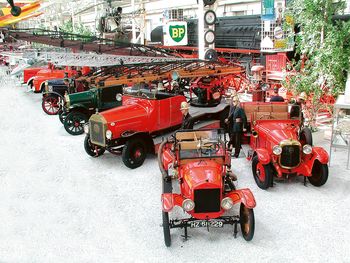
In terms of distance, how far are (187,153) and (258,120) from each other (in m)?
2.54

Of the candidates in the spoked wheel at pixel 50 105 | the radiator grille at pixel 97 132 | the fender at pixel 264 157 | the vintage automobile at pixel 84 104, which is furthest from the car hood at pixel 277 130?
the spoked wheel at pixel 50 105

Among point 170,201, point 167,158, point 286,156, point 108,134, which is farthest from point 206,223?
point 108,134

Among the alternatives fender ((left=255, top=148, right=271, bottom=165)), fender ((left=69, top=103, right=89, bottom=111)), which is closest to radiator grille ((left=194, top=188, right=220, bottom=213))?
fender ((left=255, top=148, right=271, bottom=165))

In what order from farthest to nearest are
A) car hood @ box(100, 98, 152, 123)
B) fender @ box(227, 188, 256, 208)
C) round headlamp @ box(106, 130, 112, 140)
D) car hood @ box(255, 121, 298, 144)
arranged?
car hood @ box(100, 98, 152, 123), round headlamp @ box(106, 130, 112, 140), car hood @ box(255, 121, 298, 144), fender @ box(227, 188, 256, 208)

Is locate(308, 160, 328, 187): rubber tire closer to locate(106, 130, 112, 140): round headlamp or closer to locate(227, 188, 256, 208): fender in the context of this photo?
locate(227, 188, 256, 208): fender

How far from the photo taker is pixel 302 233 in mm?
5117

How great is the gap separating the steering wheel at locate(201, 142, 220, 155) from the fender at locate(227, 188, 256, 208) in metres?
0.79

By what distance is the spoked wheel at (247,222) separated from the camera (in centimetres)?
475

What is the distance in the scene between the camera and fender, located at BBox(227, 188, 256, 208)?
15.5 ft

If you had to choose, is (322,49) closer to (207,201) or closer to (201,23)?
(201,23)

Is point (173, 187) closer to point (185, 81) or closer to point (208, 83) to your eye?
point (208, 83)

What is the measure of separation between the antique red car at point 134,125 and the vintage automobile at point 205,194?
2193 mm

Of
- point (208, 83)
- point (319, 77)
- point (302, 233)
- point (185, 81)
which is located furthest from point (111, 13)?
point (302, 233)

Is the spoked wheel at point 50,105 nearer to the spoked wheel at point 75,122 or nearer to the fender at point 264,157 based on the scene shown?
the spoked wheel at point 75,122
